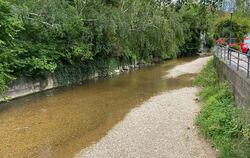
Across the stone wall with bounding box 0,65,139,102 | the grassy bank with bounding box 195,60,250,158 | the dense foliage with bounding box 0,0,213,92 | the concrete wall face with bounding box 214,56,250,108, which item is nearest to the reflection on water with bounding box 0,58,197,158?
the stone wall with bounding box 0,65,139,102

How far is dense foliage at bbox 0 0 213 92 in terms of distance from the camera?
46.3 ft

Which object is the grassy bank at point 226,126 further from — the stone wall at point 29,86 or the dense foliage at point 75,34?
the stone wall at point 29,86

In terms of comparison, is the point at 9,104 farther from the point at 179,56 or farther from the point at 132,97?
the point at 179,56

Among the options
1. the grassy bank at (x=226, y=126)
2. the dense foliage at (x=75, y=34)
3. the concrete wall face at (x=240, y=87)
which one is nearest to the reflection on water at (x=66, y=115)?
the dense foliage at (x=75, y=34)

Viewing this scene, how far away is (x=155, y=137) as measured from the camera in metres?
9.26

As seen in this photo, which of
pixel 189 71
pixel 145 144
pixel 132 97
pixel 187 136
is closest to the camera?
pixel 145 144

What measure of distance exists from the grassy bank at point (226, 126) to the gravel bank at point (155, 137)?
339 millimetres

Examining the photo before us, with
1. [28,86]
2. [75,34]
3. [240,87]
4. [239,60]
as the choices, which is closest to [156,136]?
[240,87]

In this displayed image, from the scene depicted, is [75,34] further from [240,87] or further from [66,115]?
[240,87]

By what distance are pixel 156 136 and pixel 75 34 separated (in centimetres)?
1055

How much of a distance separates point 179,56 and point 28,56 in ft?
88.1

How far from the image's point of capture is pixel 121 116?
38.9 ft

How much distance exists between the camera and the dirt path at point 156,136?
8055mm


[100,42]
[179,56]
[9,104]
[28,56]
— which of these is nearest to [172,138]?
[9,104]
